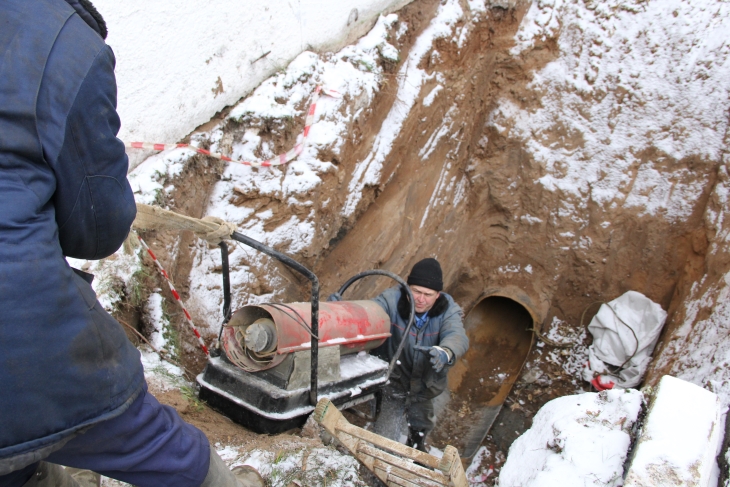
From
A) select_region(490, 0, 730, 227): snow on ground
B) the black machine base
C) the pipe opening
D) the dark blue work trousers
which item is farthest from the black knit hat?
select_region(490, 0, 730, 227): snow on ground

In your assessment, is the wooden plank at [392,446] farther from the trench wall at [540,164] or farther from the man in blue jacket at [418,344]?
the trench wall at [540,164]

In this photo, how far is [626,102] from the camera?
6008mm

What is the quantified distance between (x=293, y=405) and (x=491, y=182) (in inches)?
178

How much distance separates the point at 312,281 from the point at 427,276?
5.31ft

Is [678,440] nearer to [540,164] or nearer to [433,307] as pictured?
[433,307]

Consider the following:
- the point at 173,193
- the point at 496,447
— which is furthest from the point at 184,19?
the point at 496,447

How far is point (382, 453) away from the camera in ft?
8.51

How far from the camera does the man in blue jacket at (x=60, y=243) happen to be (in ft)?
4.00

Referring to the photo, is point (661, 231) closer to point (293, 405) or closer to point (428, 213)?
point (428, 213)

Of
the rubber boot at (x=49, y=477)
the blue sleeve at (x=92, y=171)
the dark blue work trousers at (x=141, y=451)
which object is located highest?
the blue sleeve at (x=92, y=171)

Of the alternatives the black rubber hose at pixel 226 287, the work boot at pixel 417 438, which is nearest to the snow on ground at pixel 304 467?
the black rubber hose at pixel 226 287

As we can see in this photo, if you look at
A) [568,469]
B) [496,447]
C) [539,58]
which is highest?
[539,58]

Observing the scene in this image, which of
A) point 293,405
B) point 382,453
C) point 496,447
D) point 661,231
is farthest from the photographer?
point 661,231

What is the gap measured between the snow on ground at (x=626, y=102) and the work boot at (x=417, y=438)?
3514mm
